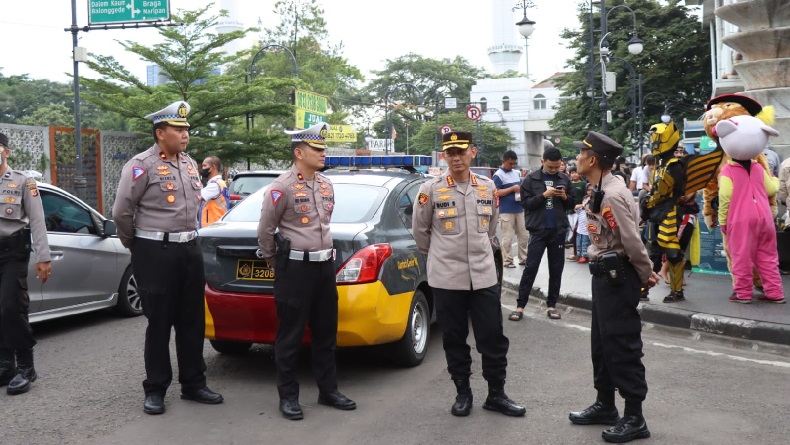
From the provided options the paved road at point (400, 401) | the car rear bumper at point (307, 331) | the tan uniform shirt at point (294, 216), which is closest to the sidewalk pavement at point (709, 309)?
the paved road at point (400, 401)

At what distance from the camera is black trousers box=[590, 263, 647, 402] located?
4.39 metres

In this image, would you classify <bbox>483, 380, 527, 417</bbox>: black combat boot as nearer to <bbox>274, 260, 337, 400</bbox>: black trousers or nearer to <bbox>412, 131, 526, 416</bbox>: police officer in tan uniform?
<bbox>412, 131, 526, 416</bbox>: police officer in tan uniform

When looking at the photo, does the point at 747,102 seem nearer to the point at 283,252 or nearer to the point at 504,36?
the point at 283,252

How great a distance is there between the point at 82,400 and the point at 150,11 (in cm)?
1689

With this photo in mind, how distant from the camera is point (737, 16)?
10148mm

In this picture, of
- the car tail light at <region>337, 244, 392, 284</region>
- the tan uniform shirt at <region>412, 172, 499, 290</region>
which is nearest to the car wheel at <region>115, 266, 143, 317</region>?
the car tail light at <region>337, 244, 392, 284</region>

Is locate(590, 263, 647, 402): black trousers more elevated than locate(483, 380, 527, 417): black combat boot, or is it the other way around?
locate(590, 263, 647, 402): black trousers

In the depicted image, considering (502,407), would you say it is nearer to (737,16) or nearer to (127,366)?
(127,366)

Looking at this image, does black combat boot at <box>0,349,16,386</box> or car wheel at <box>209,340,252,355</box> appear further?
car wheel at <box>209,340,252,355</box>

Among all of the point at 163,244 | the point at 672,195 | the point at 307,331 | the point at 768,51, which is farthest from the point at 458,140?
the point at 768,51

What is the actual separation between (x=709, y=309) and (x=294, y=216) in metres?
4.84

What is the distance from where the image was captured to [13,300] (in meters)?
5.45

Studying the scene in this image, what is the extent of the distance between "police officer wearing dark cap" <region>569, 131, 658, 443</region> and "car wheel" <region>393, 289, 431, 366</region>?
156 centimetres

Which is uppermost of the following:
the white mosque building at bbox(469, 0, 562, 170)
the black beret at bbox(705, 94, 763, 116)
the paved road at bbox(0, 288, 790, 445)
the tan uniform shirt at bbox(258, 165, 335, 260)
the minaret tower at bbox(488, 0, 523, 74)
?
the minaret tower at bbox(488, 0, 523, 74)
